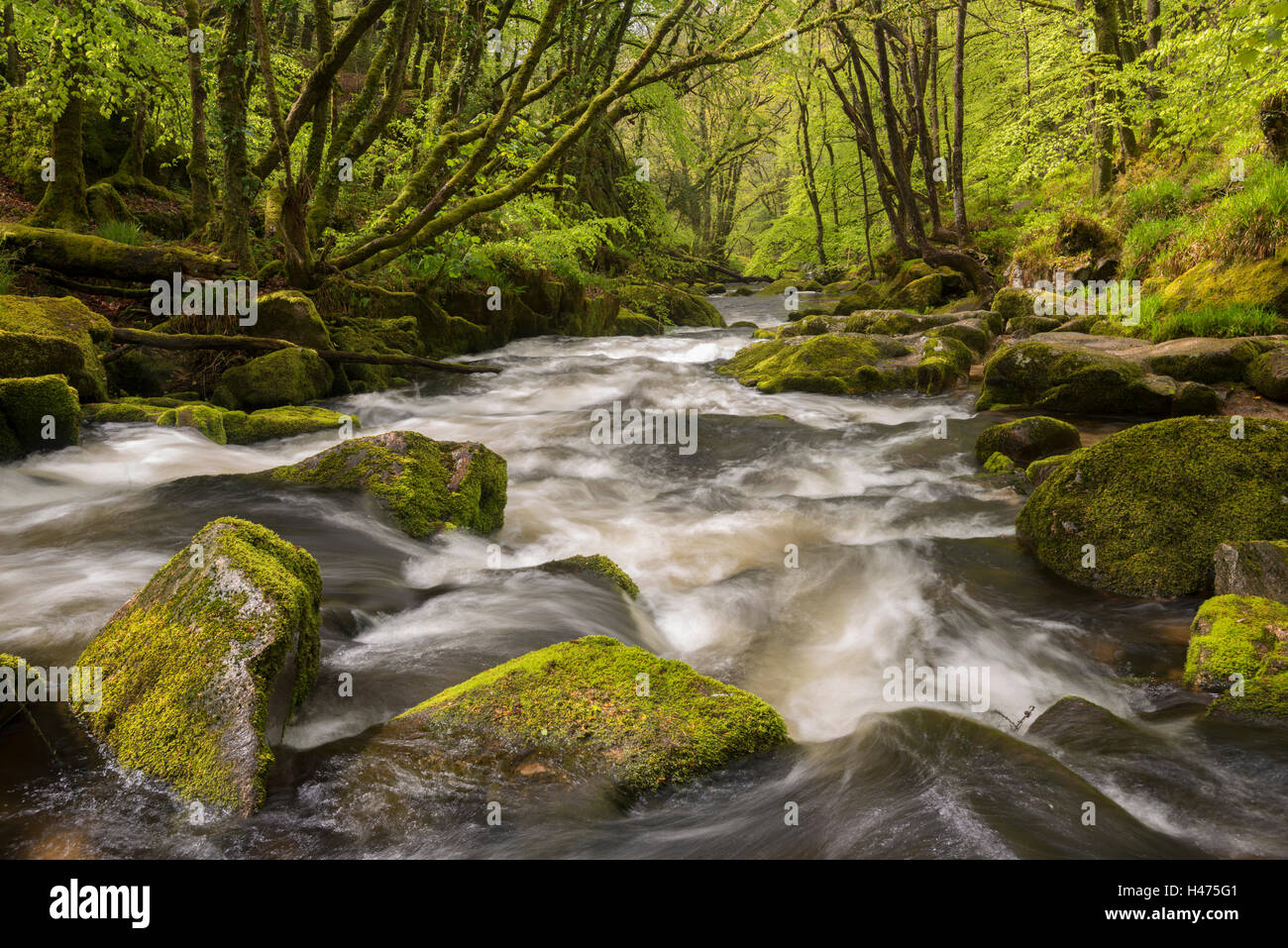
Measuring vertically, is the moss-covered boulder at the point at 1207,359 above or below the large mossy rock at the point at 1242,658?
above

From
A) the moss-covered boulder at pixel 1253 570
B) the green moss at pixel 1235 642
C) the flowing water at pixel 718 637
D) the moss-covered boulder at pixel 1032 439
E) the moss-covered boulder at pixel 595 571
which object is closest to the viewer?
the flowing water at pixel 718 637

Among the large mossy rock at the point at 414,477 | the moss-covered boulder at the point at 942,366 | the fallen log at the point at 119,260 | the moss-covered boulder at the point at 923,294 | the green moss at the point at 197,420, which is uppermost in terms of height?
the moss-covered boulder at the point at 923,294

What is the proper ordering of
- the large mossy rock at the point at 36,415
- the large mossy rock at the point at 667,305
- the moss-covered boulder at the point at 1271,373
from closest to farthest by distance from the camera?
the large mossy rock at the point at 36,415 → the moss-covered boulder at the point at 1271,373 → the large mossy rock at the point at 667,305

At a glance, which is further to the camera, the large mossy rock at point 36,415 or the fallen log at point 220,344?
the fallen log at point 220,344

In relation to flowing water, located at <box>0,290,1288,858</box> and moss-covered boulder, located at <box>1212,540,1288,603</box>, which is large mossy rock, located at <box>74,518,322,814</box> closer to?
flowing water, located at <box>0,290,1288,858</box>

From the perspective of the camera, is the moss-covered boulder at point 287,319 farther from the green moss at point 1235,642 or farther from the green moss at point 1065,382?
the green moss at point 1235,642

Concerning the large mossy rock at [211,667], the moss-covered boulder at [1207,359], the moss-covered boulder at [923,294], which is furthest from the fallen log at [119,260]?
the moss-covered boulder at [923,294]

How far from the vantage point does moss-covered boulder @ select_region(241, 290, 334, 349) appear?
9820mm

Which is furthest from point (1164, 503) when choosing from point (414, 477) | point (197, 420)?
point (197, 420)

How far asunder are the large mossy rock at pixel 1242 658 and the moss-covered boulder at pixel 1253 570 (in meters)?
0.20

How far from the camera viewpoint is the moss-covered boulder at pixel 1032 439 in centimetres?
743

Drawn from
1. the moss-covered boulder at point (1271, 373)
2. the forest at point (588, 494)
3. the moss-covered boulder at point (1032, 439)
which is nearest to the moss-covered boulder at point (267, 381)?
the forest at point (588, 494)

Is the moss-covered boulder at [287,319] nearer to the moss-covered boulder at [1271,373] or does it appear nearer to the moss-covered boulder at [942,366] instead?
the moss-covered boulder at [942,366]

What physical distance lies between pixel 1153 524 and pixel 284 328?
10.3 metres
